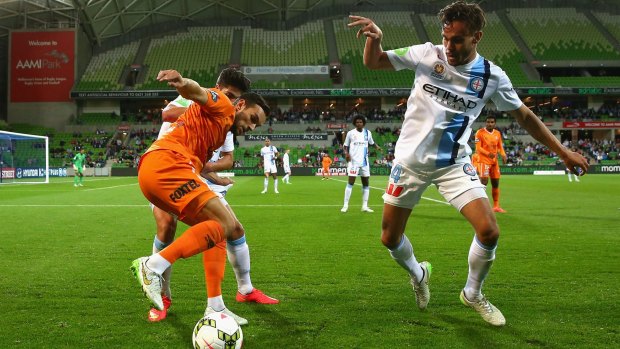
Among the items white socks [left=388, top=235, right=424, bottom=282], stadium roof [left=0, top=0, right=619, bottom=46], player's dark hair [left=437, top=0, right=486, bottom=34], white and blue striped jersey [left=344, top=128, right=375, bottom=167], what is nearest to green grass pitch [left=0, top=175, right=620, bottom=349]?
white socks [left=388, top=235, right=424, bottom=282]

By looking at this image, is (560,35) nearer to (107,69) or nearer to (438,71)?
(107,69)

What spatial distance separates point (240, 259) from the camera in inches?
164

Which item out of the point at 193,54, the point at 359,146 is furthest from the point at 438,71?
the point at 193,54

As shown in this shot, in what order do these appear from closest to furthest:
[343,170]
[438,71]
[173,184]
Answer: [173,184] < [438,71] < [343,170]

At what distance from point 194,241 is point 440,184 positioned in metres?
2.02

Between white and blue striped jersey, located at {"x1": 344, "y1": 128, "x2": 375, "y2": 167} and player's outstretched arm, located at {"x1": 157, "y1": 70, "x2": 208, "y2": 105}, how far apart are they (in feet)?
30.2

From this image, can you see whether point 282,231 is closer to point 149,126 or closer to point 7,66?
point 149,126

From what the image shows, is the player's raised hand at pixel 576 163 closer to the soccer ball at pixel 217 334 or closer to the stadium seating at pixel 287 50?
the soccer ball at pixel 217 334

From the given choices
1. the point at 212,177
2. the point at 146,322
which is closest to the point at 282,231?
the point at 212,177

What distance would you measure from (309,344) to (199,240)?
0.99 meters

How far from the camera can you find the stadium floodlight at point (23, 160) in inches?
1176

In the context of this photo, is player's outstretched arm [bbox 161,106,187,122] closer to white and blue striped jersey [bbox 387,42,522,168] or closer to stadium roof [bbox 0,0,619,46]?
white and blue striped jersey [bbox 387,42,522,168]

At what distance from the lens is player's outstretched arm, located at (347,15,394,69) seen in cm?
364

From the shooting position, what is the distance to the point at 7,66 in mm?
51312
